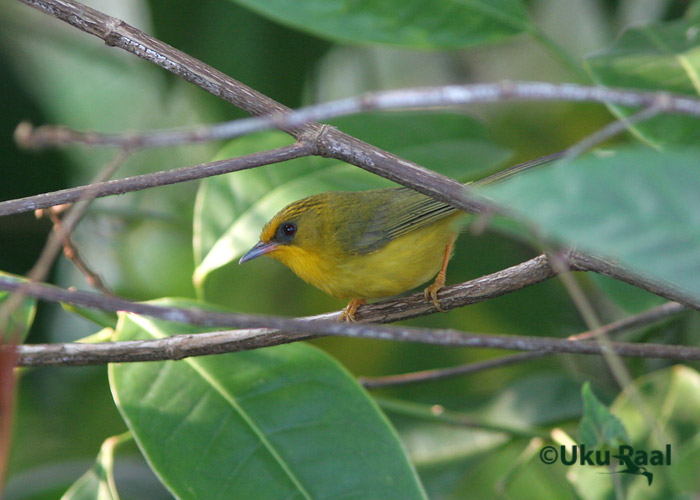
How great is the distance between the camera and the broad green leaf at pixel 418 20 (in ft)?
8.39

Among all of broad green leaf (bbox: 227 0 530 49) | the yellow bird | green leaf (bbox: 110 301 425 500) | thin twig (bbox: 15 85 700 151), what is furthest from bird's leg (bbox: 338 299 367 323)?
thin twig (bbox: 15 85 700 151)

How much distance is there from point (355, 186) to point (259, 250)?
0.42 metres

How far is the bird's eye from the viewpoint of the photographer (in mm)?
2742

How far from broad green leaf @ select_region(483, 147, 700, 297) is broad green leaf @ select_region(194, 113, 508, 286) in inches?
63.4

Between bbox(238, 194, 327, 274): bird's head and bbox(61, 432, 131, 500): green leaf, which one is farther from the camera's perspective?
bbox(238, 194, 327, 274): bird's head

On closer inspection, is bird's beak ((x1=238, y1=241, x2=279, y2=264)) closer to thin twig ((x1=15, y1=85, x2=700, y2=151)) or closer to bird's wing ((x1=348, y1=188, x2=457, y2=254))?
bird's wing ((x1=348, y1=188, x2=457, y2=254))

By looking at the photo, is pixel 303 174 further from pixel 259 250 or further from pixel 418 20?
pixel 418 20

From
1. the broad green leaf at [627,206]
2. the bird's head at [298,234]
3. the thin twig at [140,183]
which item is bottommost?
the broad green leaf at [627,206]

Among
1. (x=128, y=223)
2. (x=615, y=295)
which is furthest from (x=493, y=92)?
(x=128, y=223)

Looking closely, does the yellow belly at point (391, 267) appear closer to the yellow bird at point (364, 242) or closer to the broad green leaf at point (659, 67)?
the yellow bird at point (364, 242)

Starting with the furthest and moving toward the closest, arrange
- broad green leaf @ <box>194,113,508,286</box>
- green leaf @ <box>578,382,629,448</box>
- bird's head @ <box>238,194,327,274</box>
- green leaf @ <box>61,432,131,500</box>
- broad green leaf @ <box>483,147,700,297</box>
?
bird's head @ <box>238,194,327,274</box> → broad green leaf @ <box>194,113,508,286</box> → green leaf @ <box>61,432,131,500</box> → green leaf @ <box>578,382,629,448</box> → broad green leaf @ <box>483,147,700,297</box>

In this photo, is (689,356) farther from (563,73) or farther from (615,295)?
(563,73)

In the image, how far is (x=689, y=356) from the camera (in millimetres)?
1607

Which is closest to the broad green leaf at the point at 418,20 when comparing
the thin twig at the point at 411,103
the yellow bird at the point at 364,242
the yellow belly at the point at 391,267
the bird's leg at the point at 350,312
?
the yellow bird at the point at 364,242
